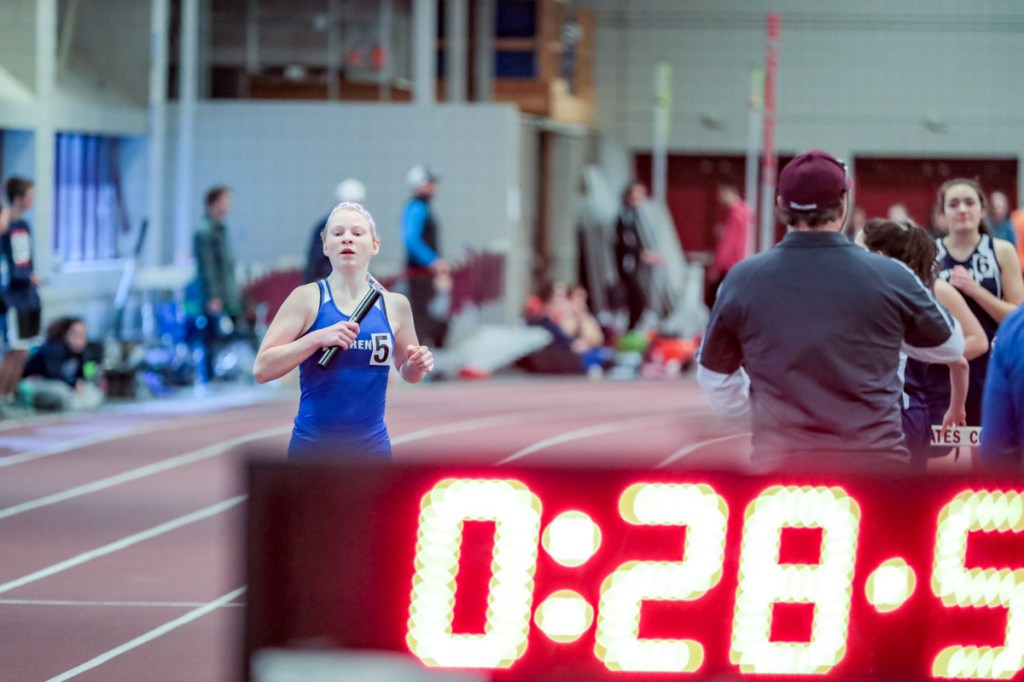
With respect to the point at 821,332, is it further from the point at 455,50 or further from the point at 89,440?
the point at 455,50

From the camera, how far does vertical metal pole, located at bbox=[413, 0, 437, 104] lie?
2490cm

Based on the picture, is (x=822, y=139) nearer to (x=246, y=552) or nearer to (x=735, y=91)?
(x=735, y=91)

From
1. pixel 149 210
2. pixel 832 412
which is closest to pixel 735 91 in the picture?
pixel 149 210

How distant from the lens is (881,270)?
16.0 ft

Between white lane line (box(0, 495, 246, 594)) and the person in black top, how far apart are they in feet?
15.8

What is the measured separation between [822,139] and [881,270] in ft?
95.7

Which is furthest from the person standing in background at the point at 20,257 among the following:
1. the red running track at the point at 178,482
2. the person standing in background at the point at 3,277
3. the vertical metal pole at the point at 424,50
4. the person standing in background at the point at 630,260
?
the person standing in background at the point at 630,260

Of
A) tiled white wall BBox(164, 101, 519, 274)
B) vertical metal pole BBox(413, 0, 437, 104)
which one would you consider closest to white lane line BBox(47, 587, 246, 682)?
tiled white wall BBox(164, 101, 519, 274)

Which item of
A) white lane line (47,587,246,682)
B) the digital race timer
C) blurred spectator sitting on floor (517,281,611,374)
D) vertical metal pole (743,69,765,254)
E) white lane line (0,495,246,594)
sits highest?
vertical metal pole (743,69,765,254)

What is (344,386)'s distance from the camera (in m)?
7.04

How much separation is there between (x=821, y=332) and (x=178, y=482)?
8.93 metres

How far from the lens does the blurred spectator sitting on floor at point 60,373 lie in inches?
648

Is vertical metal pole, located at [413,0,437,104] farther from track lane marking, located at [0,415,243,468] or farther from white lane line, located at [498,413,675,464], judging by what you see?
track lane marking, located at [0,415,243,468]

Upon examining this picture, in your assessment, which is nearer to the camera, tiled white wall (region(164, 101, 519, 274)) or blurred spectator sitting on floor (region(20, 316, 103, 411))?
blurred spectator sitting on floor (region(20, 316, 103, 411))
